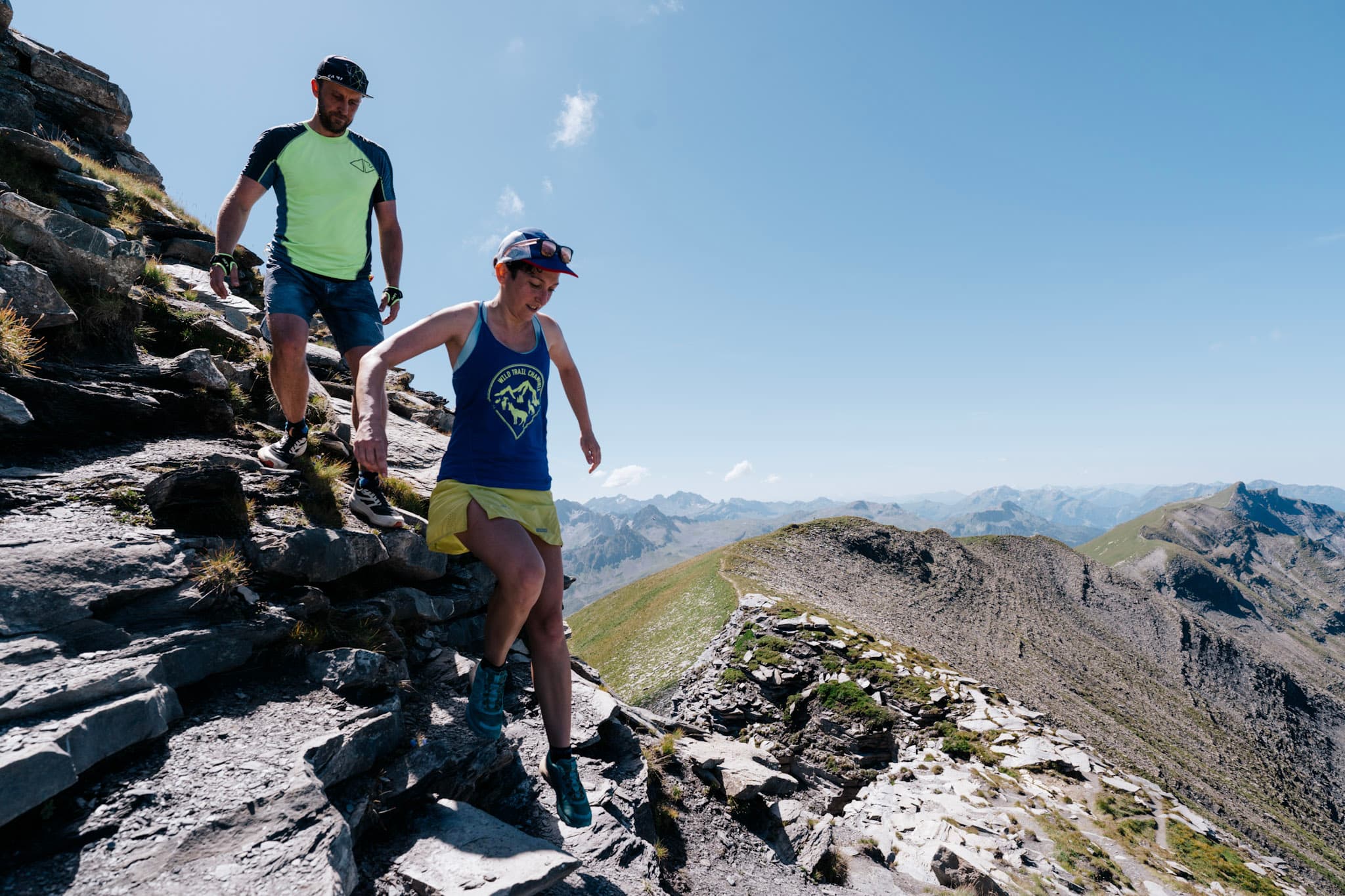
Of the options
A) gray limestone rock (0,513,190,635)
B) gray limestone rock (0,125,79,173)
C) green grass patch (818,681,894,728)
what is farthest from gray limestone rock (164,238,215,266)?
green grass patch (818,681,894,728)

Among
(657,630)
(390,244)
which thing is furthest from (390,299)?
(657,630)

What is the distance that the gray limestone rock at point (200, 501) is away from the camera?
511cm

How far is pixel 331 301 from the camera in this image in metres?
6.93

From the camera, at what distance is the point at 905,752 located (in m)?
23.2

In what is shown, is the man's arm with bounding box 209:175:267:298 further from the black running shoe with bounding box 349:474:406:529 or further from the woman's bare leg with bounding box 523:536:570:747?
the woman's bare leg with bounding box 523:536:570:747

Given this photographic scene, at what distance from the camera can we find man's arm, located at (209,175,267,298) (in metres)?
6.38

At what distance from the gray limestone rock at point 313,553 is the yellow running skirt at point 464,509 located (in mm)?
1815

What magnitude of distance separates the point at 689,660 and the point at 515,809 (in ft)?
92.5

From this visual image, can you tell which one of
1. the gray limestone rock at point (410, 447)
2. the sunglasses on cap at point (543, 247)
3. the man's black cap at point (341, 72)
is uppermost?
the man's black cap at point (341, 72)

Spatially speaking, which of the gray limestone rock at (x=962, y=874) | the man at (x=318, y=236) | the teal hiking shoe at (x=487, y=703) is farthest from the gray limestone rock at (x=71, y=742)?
the gray limestone rock at (x=962, y=874)

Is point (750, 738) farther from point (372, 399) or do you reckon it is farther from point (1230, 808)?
point (1230, 808)

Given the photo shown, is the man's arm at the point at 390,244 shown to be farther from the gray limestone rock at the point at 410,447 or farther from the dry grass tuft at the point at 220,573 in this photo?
the dry grass tuft at the point at 220,573

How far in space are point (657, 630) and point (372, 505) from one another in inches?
1490

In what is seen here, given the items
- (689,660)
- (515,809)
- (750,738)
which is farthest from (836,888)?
(689,660)
